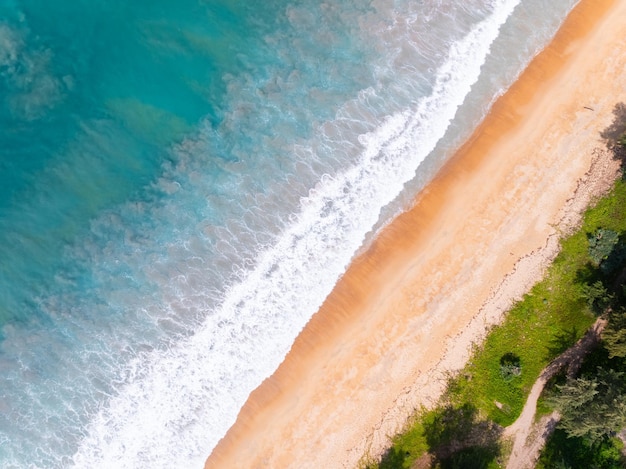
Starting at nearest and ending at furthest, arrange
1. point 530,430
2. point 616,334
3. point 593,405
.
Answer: point 593,405 < point 616,334 < point 530,430

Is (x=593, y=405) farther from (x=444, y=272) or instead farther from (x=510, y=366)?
(x=444, y=272)

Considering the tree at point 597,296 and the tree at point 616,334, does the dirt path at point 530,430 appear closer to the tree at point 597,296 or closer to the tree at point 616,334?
the tree at point 616,334

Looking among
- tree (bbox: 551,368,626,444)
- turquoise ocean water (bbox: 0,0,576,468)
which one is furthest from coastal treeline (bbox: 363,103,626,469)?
turquoise ocean water (bbox: 0,0,576,468)

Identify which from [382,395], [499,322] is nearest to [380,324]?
[382,395]

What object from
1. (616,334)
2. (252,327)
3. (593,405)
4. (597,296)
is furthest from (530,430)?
(252,327)

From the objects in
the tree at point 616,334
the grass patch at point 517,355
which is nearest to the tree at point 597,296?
the grass patch at point 517,355

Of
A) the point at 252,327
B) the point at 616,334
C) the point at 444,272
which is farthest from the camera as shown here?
the point at 444,272

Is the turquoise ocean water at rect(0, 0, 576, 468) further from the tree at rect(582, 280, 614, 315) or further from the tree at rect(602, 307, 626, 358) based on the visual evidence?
the tree at rect(602, 307, 626, 358)
